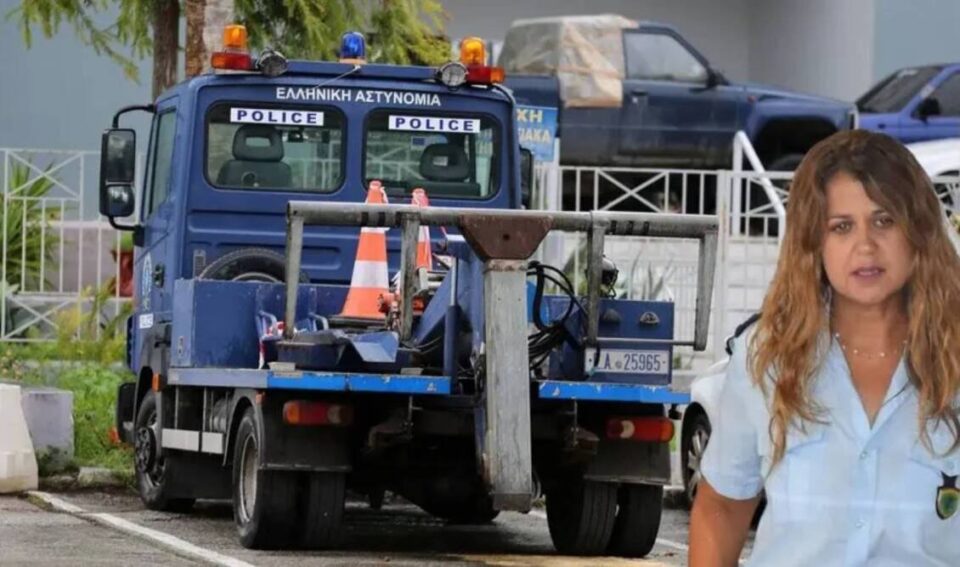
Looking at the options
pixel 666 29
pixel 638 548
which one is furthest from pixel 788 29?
pixel 638 548

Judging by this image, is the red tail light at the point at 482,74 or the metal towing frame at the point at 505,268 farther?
the red tail light at the point at 482,74

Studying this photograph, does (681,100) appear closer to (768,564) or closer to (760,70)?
(760,70)

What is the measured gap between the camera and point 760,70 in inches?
1216

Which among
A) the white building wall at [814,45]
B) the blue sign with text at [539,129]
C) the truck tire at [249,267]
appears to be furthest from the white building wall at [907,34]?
the truck tire at [249,267]

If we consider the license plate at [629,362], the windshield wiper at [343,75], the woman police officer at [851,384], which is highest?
the windshield wiper at [343,75]

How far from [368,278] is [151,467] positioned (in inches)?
85.6

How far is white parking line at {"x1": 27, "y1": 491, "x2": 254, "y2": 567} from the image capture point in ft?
33.7

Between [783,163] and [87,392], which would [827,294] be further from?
[783,163]

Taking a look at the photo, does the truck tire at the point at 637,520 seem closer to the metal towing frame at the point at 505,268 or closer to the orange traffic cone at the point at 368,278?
the metal towing frame at the point at 505,268

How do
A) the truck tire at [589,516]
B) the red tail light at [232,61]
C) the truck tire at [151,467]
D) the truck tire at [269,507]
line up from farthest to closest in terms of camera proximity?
the truck tire at [151,467] < the red tail light at [232,61] < the truck tire at [589,516] < the truck tire at [269,507]

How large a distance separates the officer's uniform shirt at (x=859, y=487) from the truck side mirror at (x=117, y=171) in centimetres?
972

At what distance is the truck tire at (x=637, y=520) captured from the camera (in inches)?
433

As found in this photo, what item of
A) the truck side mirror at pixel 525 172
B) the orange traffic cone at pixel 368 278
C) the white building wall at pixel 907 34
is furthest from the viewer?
the white building wall at pixel 907 34

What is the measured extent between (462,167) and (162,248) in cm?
175
